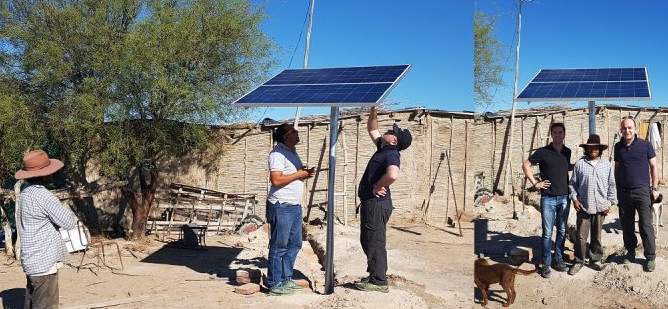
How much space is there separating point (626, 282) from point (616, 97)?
4.48ft

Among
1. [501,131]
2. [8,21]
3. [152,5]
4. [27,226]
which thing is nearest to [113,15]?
[152,5]

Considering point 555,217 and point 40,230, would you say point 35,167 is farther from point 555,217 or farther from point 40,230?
point 555,217

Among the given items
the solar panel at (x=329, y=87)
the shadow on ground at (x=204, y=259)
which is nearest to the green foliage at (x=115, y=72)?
the shadow on ground at (x=204, y=259)

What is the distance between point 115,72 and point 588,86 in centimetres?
819

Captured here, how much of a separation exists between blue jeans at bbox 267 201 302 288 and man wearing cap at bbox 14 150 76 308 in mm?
1566

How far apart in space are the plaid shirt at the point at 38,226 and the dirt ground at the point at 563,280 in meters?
3.06

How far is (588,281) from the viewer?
13.6 ft

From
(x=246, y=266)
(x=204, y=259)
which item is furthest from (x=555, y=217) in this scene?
(x=204, y=259)

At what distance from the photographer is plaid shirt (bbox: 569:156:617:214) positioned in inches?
183

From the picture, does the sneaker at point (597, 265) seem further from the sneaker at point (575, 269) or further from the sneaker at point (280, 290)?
the sneaker at point (280, 290)

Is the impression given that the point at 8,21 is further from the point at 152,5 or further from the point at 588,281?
the point at 588,281

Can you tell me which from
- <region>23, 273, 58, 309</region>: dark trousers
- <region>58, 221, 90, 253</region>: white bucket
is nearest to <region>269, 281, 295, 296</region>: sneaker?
<region>23, 273, 58, 309</region>: dark trousers

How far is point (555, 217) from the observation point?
4.64 metres

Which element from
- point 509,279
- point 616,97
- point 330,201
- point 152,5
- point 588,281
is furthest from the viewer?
point 152,5
